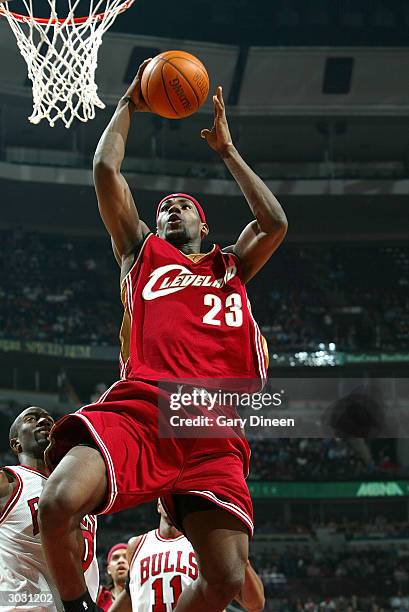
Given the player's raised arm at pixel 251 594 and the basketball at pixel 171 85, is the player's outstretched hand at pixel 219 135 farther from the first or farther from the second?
the player's raised arm at pixel 251 594

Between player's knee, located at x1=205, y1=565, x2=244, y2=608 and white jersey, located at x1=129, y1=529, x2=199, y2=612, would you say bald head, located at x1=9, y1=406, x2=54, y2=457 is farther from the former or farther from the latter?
player's knee, located at x1=205, y1=565, x2=244, y2=608

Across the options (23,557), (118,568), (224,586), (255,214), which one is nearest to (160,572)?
(23,557)

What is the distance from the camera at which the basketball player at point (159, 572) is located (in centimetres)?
564

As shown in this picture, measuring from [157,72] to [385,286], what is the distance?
21.0 m

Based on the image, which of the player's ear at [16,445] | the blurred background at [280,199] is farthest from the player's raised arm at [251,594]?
the blurred background at [280,199]

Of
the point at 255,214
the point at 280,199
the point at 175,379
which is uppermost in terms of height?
the point at 280,199

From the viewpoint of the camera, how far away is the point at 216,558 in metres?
3.67

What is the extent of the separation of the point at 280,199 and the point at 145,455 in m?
21.1

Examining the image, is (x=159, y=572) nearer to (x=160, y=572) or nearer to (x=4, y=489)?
(x=160, y=572)

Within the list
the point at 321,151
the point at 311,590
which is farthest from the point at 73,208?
the point at 311,590

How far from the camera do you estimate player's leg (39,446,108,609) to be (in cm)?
324

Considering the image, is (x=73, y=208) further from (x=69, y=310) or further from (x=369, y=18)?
(x=369, y=18)

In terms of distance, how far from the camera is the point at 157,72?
4469mm

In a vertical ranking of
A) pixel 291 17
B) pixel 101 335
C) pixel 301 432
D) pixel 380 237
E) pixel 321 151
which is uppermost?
pixel 291 17
